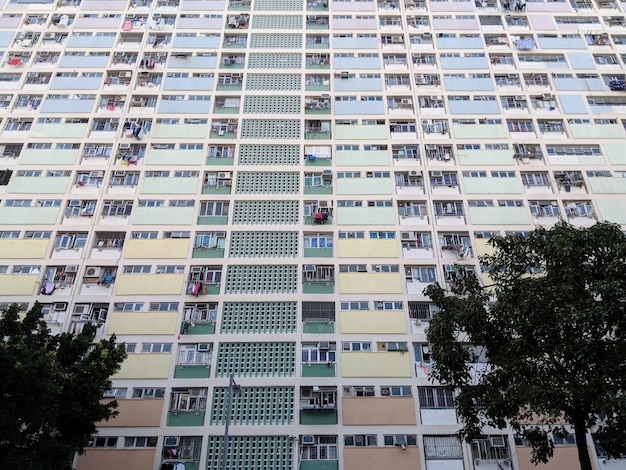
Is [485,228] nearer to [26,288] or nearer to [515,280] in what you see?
[515,280]

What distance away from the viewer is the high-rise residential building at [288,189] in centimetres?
2027

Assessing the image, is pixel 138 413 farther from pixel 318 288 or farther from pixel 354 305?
pixel 354 305

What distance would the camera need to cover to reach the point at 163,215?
79.9ft

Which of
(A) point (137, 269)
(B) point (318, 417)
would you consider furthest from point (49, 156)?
(B) point (318, 417)

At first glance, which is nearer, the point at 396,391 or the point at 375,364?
the point at 396,391

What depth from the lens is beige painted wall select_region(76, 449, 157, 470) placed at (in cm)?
1927

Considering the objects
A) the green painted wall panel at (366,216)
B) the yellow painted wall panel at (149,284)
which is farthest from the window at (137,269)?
the green painted wall panel at (366,216)

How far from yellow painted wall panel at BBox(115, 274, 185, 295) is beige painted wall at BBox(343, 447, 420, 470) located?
965 centimetres

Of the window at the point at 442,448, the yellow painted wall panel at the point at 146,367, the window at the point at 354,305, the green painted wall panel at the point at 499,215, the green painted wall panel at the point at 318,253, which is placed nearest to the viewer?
the window at the point at 442,448

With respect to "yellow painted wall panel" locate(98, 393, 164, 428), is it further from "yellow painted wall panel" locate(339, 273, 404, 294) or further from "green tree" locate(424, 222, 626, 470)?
"green tree" locate(424, 222, 626, 470)

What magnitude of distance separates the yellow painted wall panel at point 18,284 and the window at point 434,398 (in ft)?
54.9

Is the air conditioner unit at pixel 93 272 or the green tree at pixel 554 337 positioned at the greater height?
the air conditioner unit at pixel 93 272

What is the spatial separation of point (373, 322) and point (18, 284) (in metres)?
15.2

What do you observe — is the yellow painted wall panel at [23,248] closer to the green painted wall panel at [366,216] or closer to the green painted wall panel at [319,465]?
the green painted wall panel at [366,216]
